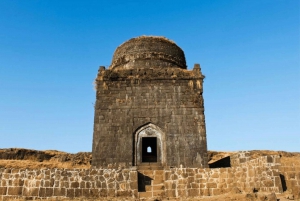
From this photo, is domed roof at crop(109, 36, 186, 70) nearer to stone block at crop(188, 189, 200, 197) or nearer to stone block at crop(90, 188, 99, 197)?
stone block at crop(188, 189, 200, 197)

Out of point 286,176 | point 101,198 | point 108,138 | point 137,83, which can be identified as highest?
point 137,83

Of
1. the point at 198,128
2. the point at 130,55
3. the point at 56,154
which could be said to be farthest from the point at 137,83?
the point at 56,154

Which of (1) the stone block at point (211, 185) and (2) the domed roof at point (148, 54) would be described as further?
(2) the domed roof at point (148, 54)

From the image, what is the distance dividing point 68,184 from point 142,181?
240 cm

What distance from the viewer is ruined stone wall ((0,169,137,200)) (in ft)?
24.9

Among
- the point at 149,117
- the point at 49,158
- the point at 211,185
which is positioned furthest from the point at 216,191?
the point at 49,158

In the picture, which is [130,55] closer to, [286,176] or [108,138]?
[108,138]

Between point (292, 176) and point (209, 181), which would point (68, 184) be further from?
point (292, 176)

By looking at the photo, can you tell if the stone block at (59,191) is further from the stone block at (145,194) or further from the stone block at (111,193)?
the stone block at (145,194)

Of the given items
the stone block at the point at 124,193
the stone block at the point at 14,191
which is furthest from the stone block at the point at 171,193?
the stone block at the point at 14,191

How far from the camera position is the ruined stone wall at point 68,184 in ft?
24.9

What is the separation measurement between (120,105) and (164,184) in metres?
4.53

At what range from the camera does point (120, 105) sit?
11.4 meters

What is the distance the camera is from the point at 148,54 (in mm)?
13219
